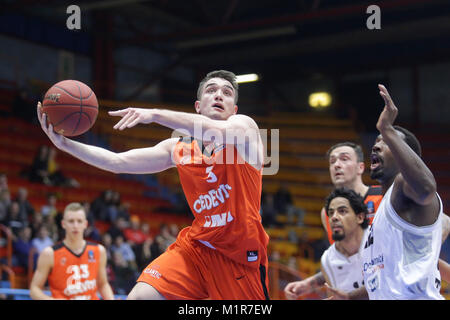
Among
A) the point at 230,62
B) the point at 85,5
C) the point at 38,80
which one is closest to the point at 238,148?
the point at 85,5

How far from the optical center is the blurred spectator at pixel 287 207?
16.3 meters

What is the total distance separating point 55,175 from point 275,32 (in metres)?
7.51

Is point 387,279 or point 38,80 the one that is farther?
point 38,80

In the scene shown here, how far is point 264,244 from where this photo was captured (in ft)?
14.0

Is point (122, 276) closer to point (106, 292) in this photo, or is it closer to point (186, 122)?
point (106, 292)

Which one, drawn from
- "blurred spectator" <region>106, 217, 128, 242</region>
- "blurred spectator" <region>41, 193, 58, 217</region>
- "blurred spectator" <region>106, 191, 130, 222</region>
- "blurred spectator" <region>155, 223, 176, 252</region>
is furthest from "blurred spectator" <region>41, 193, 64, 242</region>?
"blurred spectator" <region>155, 223, 176, 252</region>

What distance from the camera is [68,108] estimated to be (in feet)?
12.9

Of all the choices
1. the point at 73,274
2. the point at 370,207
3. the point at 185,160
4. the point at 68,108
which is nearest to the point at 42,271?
the point at 73,274

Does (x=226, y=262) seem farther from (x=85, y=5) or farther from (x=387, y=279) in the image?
(x=85, y=5)

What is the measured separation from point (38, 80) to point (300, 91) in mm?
9521

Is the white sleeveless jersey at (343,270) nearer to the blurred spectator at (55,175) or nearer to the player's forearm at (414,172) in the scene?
the player's forearm at (414,172)

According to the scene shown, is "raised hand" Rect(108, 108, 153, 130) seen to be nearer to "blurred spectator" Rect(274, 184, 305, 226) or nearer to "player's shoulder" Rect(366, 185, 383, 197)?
"player's shoulder" Rect(366, 185, 383, 197)

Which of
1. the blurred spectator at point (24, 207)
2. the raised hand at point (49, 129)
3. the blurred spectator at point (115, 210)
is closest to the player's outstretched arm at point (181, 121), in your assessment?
the raised hand at point (49, 129)

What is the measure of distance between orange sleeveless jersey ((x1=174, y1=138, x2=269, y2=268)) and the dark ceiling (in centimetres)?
1066
